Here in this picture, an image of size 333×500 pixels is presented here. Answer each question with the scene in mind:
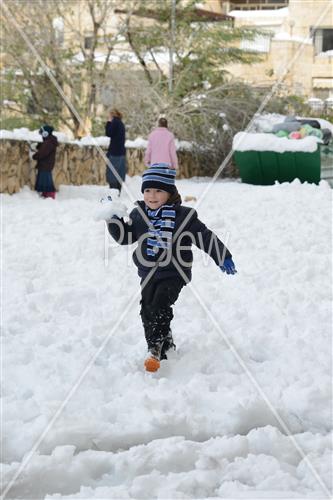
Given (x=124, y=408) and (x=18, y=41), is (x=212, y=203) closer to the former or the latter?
(x=124, y=408)

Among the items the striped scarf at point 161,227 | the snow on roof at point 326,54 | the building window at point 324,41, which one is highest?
the building window at point 324,41

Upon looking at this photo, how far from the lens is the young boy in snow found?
4.74m

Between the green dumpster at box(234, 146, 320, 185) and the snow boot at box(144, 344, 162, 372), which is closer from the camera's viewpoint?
the snow boot at box(144, 344, 162, 372)

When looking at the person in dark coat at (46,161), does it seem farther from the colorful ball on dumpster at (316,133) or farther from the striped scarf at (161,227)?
the striped scarf at (161,227)

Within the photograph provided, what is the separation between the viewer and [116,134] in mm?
13359

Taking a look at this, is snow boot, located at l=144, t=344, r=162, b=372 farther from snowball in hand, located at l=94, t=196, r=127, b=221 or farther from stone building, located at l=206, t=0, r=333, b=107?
stone building, located at l=206, t=0, r=333, b=107

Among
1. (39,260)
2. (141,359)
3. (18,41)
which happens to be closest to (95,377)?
(141,359)

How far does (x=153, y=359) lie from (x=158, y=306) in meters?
0.34

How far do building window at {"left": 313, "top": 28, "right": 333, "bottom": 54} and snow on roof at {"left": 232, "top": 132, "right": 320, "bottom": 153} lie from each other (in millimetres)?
24334

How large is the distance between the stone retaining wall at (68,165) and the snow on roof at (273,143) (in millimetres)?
2341

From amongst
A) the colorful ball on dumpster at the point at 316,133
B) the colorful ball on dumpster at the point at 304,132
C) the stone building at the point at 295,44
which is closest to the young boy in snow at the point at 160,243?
the colorful ball on dumpster at the point at 316,133

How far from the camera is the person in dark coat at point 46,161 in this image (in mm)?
13141

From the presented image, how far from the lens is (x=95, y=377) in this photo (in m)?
4.65

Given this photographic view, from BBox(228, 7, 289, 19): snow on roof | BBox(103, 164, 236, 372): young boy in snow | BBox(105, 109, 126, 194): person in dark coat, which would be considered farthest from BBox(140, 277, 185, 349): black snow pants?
BBox(228, 7, 289, 19): snow on roof
